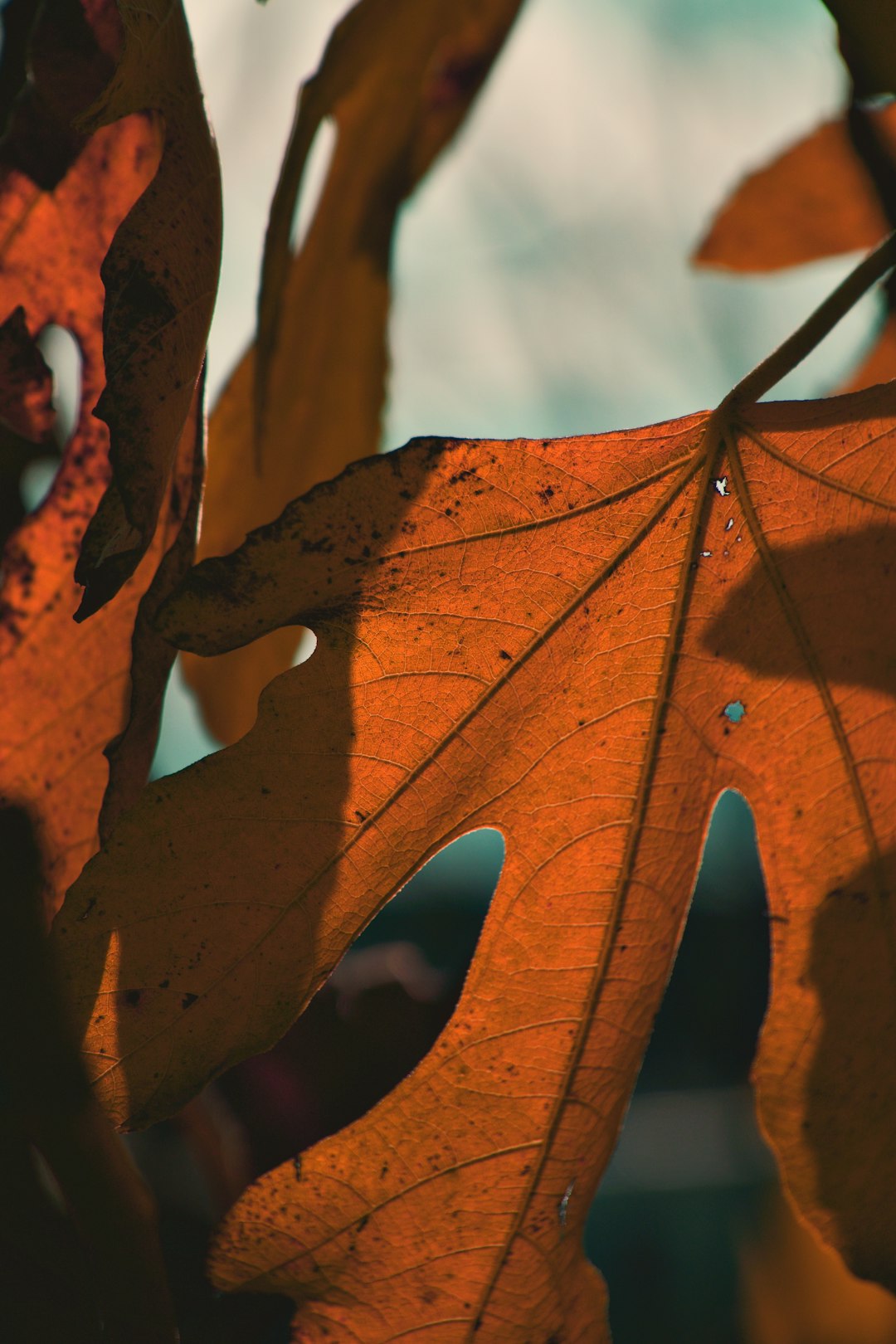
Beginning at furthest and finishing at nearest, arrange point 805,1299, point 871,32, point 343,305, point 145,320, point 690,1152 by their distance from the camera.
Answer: point 690,1152 → point 805,1299 → point 343,305 → point 871,32 → point 145,320

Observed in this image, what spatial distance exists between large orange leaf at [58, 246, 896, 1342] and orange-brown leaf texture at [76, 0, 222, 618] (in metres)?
0.13

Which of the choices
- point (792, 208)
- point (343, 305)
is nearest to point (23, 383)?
point (343, 305)

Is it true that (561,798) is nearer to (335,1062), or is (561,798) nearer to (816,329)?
(816,329)

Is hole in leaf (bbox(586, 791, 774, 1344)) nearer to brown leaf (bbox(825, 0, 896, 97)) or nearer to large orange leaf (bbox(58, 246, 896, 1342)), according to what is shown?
large orange leaf (bbox(58, 246, 896, 1342))

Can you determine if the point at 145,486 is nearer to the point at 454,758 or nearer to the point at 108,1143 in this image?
the point at 454,758

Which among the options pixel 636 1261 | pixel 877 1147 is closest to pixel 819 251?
pixel 877 1147

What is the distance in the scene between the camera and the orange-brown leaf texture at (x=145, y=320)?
55cm

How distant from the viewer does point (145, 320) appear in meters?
0.56

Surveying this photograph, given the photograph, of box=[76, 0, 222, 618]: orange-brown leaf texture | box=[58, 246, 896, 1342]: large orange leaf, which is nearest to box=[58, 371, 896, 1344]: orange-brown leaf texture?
box=[58, 246, 896, 1342]: large orange leaf

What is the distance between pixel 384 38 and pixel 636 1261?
4.61m

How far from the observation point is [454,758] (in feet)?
2.45

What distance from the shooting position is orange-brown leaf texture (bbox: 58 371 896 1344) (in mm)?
689

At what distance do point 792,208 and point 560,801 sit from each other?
34.0 inches

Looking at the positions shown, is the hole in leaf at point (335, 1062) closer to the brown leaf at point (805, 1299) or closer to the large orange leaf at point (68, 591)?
the large orange leaf at point (68, 591)
